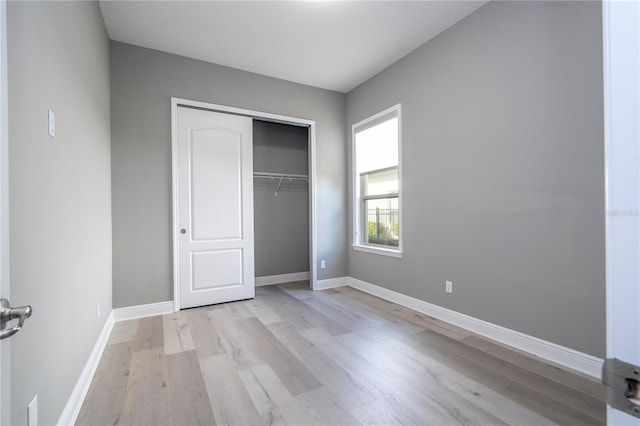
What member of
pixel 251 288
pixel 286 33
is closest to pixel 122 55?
pixel 286 33

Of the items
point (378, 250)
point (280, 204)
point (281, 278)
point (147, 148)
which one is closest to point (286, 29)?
point (147, 148)

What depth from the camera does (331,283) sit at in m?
4.28

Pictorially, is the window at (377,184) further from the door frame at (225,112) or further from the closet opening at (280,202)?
the closet opening at (280,202)

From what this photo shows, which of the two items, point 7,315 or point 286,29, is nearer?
point 7,315

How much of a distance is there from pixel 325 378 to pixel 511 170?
2138 millimetres

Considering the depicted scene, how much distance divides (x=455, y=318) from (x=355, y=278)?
1.65 meters

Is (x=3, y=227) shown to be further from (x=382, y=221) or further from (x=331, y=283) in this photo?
(x=331, y=283)

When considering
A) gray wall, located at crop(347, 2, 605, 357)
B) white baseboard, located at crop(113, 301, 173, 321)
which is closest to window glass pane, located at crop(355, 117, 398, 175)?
gray wall, located at crop(347, 2, 605, 357)

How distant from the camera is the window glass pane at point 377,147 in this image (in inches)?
144

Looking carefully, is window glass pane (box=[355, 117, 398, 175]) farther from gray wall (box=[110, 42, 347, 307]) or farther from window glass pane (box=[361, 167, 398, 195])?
gray wall (box=[110, 42, 347, 307])

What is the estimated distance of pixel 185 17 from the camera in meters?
2.70

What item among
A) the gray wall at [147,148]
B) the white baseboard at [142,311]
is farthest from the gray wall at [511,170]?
the white baseboard at [142,311]

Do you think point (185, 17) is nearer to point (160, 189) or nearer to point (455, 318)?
point (160, 189)

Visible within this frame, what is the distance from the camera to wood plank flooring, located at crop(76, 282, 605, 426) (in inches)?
62.9
